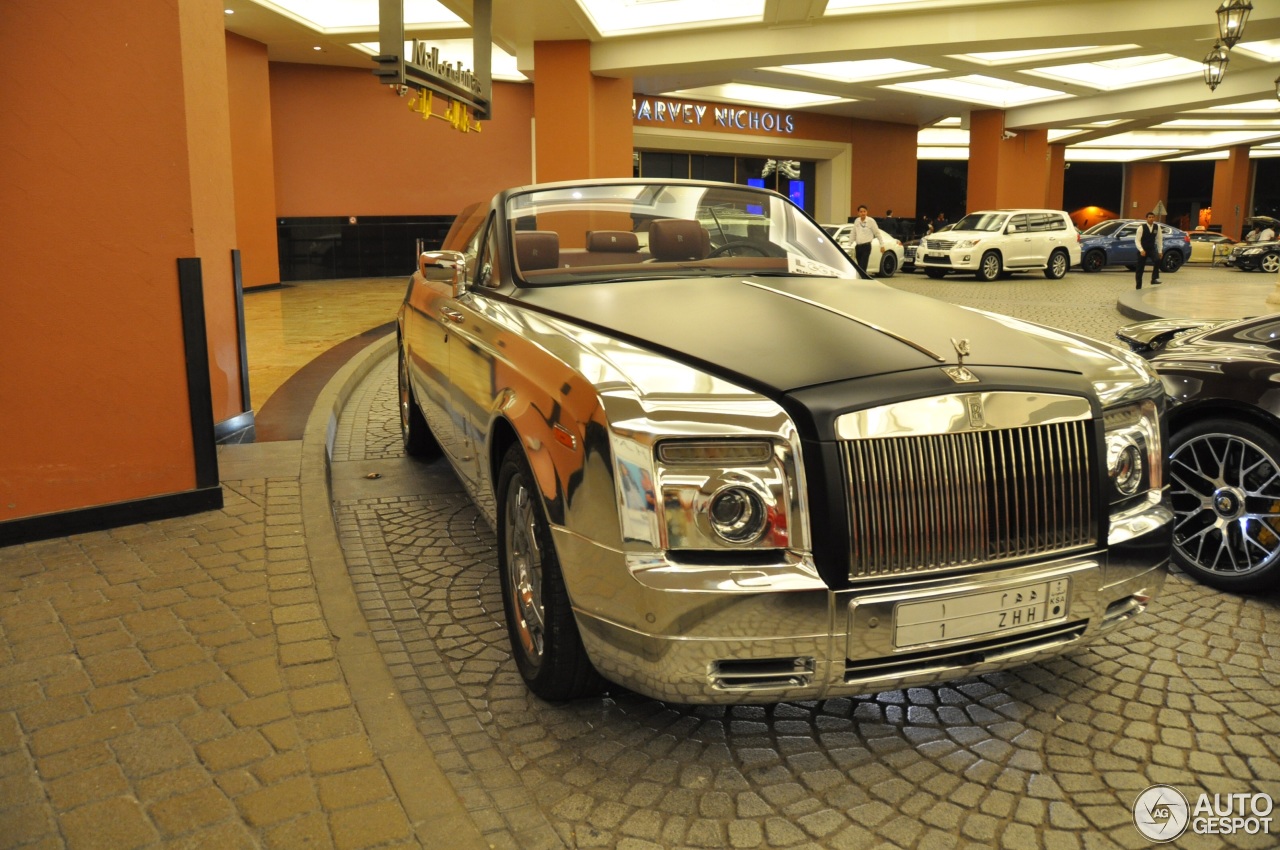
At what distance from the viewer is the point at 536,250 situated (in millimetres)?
4223

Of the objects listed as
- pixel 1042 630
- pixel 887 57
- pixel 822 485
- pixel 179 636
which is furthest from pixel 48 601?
pixel 887 57

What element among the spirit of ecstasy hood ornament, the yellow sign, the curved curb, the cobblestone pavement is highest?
the yellow sign

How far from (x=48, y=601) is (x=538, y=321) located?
2.10 m

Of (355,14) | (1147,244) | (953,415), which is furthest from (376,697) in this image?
(1147,244)

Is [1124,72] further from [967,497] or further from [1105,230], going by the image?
[967,497]

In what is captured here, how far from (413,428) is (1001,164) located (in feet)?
90.8

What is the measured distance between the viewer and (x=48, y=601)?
3.75 m

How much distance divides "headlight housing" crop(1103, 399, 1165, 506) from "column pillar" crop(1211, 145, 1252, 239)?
49.5 meters

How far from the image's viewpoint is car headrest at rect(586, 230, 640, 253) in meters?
4.35

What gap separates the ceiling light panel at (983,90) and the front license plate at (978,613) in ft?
81.3

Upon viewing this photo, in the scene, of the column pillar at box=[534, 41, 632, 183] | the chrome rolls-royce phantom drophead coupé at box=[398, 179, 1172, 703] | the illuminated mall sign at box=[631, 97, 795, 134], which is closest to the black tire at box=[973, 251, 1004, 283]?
the illuminated mall sign at box=[631, 97, 795, 134]

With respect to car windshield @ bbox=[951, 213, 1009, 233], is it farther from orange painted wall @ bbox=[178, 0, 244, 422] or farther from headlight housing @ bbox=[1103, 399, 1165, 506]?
headlight housing @ bbox=[1103, 399, 1165, 506]

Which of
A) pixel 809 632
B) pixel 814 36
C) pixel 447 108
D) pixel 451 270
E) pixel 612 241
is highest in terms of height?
pixel 814 36

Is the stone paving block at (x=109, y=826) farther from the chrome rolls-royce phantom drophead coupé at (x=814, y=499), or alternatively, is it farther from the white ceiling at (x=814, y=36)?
the white ceiling at (x=814, y=36)
